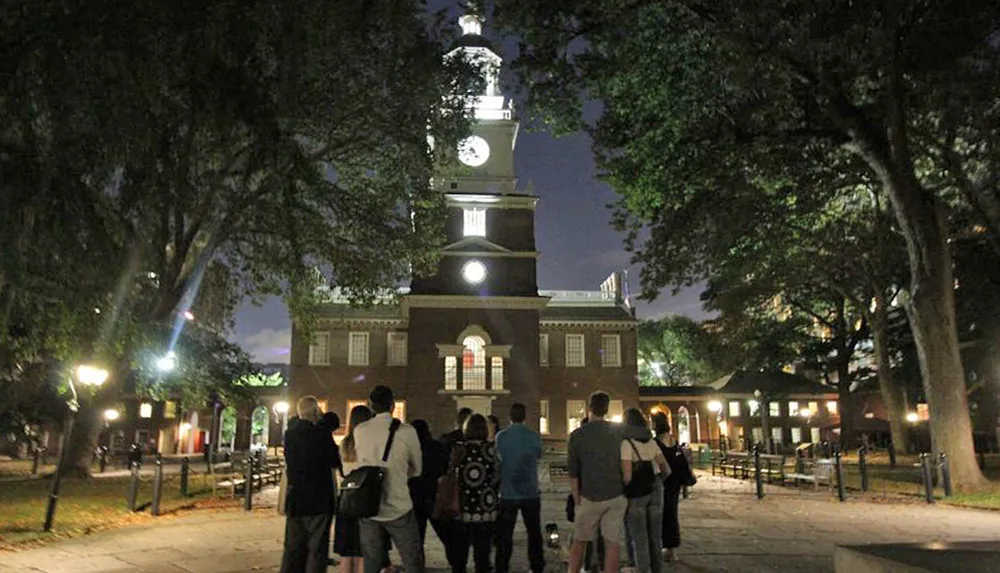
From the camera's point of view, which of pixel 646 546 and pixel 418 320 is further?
pixel 418 320

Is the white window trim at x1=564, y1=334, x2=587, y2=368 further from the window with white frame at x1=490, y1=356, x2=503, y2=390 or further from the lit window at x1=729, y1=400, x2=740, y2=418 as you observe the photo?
the lit window at x1=729, y1=400, x2=740, y2=418

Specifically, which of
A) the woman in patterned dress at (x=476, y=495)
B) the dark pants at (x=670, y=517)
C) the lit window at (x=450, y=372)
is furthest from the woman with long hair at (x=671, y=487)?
the lit window at (x=450, y=372)

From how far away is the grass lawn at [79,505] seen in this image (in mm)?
11227

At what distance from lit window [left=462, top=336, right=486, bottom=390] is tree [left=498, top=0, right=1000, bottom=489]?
18970mm

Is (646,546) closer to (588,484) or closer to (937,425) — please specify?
(588,484)

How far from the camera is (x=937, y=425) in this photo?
1689 centimetres

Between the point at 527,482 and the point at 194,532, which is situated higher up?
the point at 527,482

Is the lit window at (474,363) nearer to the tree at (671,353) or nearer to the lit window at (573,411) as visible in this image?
the lit window at (573,411)

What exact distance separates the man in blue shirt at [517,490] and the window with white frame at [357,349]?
3703 centimetres

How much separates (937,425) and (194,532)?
51.9ft

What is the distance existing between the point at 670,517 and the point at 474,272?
3018 centimetres

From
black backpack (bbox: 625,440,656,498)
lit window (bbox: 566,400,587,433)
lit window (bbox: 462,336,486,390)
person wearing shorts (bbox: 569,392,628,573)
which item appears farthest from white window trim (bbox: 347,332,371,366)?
person wearing shorts (bbox: 569,392,628,573)

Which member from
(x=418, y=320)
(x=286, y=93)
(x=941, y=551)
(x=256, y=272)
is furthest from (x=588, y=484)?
(x=418, y=320)

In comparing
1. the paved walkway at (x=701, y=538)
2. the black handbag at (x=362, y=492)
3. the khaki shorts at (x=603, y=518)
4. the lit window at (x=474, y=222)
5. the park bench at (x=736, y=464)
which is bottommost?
the paved walkway at (x=701, y=538)
